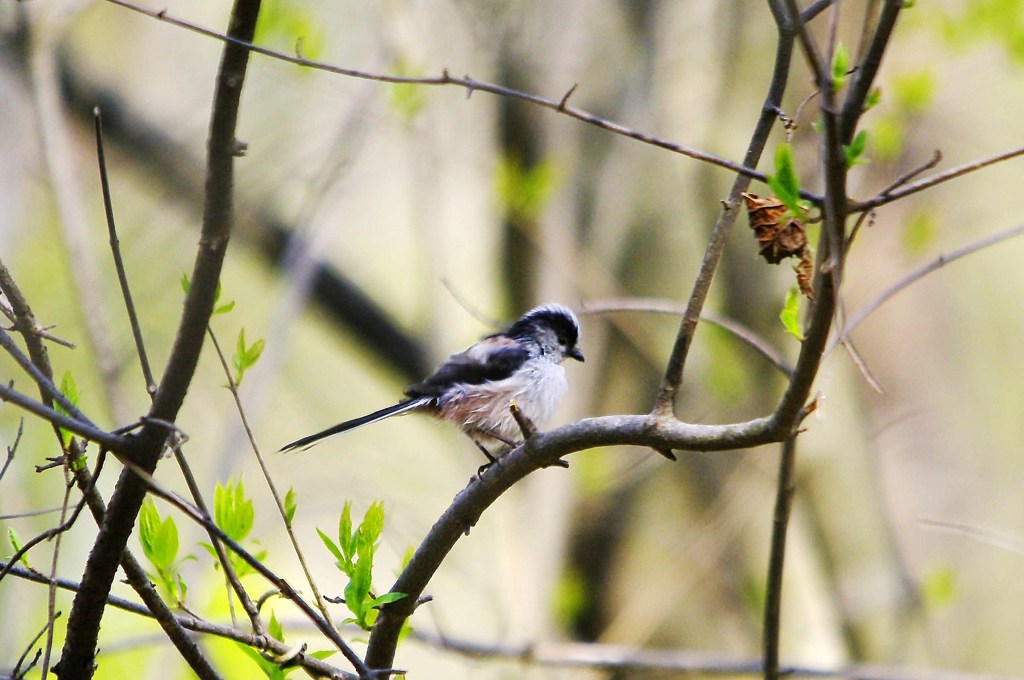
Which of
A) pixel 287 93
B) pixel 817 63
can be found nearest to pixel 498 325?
pixel 817 63

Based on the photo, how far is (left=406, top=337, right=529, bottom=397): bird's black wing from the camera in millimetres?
3182

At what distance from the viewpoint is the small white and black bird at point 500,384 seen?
3.08 metres

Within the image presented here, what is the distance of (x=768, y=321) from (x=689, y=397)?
482mm

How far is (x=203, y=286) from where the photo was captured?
1367 millimetres

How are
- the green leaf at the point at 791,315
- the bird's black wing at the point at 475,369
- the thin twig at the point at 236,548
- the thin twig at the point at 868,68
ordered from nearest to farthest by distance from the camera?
the thin twig at the point at 868,68 → the thin twig at the point at 236,548 → the green leaf at the point at 791,315 → the bird's black wing at the point at 475,369

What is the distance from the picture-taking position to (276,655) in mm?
1543

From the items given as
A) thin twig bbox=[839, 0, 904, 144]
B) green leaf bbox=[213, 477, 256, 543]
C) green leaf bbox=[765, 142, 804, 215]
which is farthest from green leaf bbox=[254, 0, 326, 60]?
thin twig bbox=[839, 0, 904, 144]

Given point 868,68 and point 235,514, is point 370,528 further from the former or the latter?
point 868,68

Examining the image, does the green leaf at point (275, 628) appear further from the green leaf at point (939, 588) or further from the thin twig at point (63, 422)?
the green leaf at point (939, 588)

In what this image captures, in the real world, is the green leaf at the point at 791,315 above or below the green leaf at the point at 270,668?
above

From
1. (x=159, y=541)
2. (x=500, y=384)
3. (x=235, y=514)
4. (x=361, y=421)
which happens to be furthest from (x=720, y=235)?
(x=500, y=384)

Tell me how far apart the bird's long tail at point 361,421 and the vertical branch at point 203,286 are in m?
0.73

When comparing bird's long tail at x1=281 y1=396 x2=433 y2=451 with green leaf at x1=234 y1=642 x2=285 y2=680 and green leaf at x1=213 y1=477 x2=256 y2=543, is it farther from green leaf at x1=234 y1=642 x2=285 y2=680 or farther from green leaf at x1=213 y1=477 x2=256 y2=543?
green leaf at x1=234 y1=642 x2=285 y2=680

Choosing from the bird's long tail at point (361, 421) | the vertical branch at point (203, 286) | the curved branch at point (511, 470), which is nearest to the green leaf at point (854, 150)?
the curved branch at point (511, 470)
